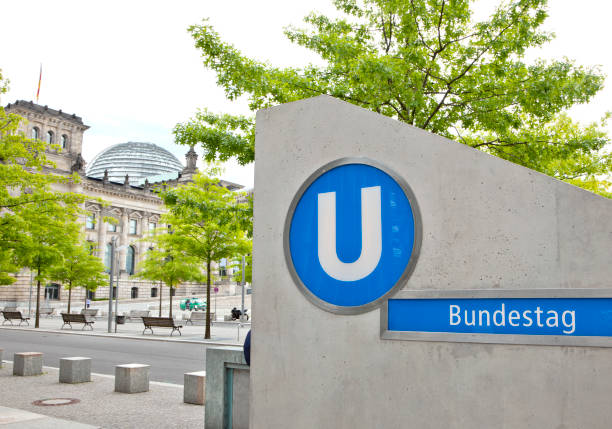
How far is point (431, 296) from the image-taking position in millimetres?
2941

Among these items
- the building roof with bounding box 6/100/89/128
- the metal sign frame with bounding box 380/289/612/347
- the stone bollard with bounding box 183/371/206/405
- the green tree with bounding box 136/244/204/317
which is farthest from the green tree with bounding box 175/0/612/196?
the building roof with bounding box 6/100/89/128

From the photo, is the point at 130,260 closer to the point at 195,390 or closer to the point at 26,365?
the point at 26,365

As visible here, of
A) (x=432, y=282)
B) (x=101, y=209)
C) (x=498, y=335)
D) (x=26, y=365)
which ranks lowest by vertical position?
(x=26, y=365)

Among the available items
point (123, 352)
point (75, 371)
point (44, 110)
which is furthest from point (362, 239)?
point (44, 110)

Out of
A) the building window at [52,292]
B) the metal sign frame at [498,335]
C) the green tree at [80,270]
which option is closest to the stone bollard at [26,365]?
the metal sign frame at [498,335]

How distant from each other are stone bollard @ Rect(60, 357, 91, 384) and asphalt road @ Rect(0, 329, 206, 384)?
1833 millimetres

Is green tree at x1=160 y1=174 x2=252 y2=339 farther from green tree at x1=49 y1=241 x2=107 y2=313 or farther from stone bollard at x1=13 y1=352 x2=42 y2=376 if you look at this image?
green tree at x1=49 y1=241 x2=107 y2=313

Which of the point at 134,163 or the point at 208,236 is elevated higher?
the point at 134,163

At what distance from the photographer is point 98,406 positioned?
8.91 metres

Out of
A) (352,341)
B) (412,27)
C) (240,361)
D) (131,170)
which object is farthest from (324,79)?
(131,170)

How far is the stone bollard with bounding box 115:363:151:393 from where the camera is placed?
10094mm

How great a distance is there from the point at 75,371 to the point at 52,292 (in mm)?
70590

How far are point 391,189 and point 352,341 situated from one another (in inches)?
34.0

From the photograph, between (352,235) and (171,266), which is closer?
(352,235)
